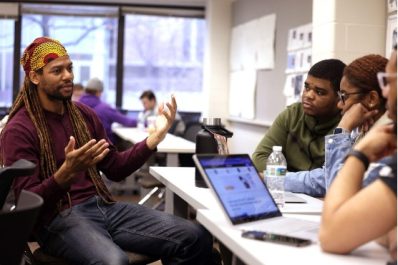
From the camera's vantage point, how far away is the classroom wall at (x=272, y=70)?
6.28 meters

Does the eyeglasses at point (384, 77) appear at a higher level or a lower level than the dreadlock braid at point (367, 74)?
lower

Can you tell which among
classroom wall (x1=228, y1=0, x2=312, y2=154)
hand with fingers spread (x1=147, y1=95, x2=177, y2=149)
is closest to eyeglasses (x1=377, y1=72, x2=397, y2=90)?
hand with fingers spread (x1=147, y1=95, x2=177, y2=149)

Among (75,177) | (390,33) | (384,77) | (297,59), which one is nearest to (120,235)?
(75,177)

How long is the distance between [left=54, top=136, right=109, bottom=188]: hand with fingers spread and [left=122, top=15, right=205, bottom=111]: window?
672cm

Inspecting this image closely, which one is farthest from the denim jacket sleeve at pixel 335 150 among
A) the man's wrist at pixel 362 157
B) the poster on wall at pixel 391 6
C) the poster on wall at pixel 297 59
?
the poster on wall at pixel 297 59

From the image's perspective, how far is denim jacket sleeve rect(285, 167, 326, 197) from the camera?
2.41 metres

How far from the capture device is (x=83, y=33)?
885 cm

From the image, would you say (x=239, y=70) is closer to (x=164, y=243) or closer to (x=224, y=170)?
(x=164, y=243)

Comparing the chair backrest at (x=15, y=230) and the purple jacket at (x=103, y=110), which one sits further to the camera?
the purple jacket at (x=103, y=110)

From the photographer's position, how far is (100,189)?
2.59 m

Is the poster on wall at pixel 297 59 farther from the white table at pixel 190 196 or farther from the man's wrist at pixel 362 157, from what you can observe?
the man's wrist at pixel 362 157

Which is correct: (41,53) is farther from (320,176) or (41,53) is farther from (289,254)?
(289,254)

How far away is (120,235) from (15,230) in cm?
108

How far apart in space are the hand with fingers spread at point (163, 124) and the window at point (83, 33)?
617 centimetres
